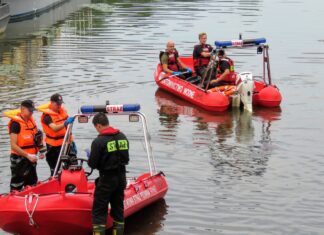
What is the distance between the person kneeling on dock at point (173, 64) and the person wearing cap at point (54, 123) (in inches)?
395

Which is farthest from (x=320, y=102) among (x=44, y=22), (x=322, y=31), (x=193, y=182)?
(x=44, y=22)

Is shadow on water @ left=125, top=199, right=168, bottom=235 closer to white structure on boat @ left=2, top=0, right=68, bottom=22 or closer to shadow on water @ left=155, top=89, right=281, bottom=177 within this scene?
shadow on water @ left=155, top=89, right=281, bottom=177

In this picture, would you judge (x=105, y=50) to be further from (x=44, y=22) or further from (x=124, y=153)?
(x=124, y=153)

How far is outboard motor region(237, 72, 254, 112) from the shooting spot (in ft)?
66.3

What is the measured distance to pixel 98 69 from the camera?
27.5m

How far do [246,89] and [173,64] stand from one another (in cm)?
333

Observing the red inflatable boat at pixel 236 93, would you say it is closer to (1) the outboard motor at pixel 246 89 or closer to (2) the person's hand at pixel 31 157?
(1) the outboard motor at pixel 246 89

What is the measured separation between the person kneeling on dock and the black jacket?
39.4ft

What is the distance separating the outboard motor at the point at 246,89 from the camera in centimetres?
2022

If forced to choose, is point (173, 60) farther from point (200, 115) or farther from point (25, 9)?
point (25, 9)

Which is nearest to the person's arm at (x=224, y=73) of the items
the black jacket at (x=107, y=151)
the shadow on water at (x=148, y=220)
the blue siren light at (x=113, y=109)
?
the shadow on water at (x=148, y=220)

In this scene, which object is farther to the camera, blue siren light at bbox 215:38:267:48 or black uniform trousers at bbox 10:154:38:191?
blue siren light at bbox 215:38:267:48

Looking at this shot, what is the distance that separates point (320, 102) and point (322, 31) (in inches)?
788

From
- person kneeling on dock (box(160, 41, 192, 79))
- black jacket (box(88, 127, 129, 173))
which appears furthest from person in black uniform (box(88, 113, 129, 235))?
person kneeling on dock (box(160, 41, 192, 79))
